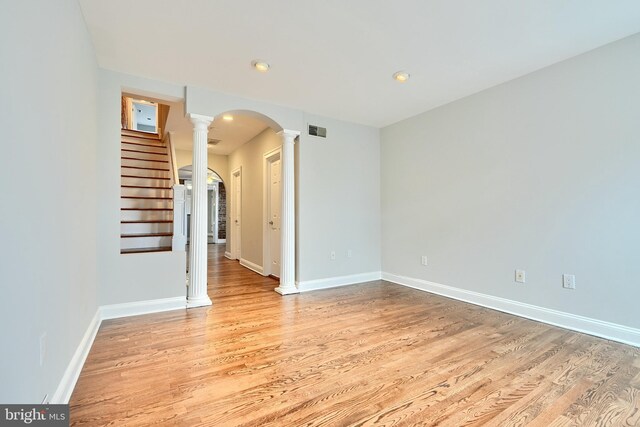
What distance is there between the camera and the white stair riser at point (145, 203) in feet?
14.4

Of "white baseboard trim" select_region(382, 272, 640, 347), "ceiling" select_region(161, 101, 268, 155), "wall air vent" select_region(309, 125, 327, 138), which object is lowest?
"white baseboard trim" select_region(382, 272, 640, 347)

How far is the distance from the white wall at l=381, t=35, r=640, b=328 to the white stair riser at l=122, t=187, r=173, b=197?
398 cm

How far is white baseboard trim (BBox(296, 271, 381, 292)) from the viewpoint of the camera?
13.8 ft

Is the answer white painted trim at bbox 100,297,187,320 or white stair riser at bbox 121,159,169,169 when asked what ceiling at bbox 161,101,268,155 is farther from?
white painted trim at bbox 100,297,187,320

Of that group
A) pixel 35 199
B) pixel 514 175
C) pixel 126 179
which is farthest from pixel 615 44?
pixel 126 179

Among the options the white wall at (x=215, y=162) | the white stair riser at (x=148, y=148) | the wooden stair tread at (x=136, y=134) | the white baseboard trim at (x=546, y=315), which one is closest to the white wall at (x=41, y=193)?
the white stair riser at (x=148, y=148)

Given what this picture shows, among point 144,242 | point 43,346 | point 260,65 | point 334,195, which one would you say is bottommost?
point 43,346

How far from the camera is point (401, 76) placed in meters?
3.17

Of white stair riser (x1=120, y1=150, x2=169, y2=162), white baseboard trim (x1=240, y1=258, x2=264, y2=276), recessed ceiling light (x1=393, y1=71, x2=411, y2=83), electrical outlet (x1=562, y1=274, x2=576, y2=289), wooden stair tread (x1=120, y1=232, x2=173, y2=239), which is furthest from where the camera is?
white baseboard trim (x1=240, y1=258, x2=264, y2=276)

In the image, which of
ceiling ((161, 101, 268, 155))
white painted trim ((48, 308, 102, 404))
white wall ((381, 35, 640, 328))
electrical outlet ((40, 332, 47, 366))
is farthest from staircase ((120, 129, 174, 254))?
white wall ((381, 35, 640, 328))

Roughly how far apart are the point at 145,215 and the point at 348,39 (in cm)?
371

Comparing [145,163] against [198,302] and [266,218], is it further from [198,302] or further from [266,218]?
[198,302]

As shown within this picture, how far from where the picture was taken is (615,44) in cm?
254

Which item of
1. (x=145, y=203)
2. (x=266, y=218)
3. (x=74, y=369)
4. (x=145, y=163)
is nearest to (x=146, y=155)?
(x=145, y=163)
